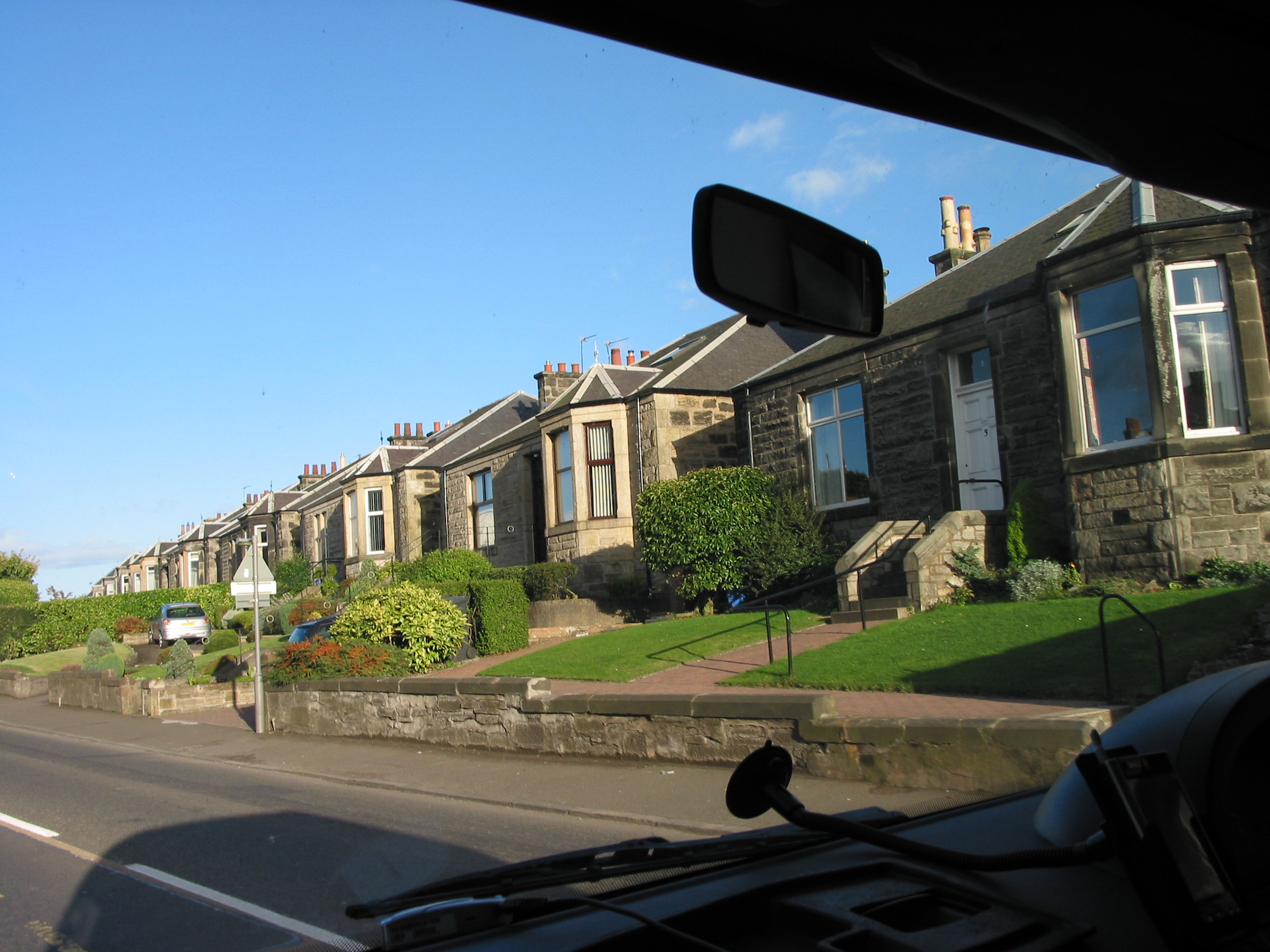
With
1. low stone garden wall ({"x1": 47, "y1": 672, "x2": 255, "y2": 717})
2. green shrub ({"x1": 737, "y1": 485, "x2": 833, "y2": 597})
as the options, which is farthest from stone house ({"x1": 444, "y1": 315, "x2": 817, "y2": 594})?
low stone garden wall ({"x1": 47, "y1": 672, "x2": 255, "y2": 717})

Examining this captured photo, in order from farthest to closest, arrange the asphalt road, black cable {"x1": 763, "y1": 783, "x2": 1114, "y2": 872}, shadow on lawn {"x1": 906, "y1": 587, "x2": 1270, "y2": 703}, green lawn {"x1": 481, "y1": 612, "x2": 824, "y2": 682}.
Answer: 1. green lawn {"x1": 481, "y1": 612, "x2": 824, "y2": 682}
2. shadow on lawn {"x1": 906, "y1": 587, "x2": 1270, "y2": 703}
3. the asphalt road
4. black cable {"x1": 763, "y1": 783, "x2": 1114, "y2": 872}

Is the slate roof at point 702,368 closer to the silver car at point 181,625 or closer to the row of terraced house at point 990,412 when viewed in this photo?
the row of terraced house at point 990,412

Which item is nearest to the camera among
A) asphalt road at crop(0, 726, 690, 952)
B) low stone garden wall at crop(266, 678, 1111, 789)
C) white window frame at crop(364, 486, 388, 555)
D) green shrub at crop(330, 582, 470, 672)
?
asphalt road at crop(0, 726, 690, 952)

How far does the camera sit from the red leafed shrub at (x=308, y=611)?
33.2m

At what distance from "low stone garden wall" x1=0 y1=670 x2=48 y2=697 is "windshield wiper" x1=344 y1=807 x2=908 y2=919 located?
3047cm

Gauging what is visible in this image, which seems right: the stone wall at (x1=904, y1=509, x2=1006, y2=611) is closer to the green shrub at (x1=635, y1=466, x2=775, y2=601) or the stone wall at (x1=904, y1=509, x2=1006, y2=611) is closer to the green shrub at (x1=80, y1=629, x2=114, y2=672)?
the green shrub at (x1=635, y1=466, x2=775, y2=601)

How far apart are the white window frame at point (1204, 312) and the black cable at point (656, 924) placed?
13717 mm

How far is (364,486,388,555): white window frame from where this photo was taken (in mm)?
39125

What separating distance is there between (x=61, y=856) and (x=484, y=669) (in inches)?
360

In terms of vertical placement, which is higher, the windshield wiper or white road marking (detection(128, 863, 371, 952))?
the windshield wiper

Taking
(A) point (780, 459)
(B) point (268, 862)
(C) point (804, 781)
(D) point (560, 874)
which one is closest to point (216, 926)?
(B) point (268, 862)

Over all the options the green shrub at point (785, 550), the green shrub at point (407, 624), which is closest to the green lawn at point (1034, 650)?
the green shrub at point (785, 550)

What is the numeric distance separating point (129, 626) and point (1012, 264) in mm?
37594

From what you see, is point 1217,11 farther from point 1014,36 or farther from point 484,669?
→ point 484,669
